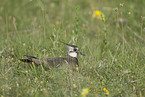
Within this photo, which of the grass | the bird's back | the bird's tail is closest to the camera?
the grass

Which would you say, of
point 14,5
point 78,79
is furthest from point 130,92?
point 14,5

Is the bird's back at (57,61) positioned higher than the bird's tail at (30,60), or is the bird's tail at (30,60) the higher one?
the bird's tail at (30,60)

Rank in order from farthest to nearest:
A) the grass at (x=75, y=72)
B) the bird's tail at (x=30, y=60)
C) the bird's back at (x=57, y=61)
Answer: the bird's back at (x=57, y=61) < the bird's tail at (x=30, y=60) < the grass at (x=75, y=72)

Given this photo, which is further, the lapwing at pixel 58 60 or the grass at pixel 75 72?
the lapwing at pixel 58 60

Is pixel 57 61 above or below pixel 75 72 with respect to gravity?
above

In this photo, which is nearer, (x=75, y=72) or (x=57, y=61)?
(x=75, y=72)

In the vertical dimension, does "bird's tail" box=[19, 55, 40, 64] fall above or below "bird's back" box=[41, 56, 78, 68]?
above

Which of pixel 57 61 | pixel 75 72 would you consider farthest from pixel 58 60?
pixel 75 72

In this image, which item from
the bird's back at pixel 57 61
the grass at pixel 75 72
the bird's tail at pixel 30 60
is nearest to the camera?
the grass at pixel 75 72

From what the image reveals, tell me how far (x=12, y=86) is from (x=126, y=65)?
66.1 inches

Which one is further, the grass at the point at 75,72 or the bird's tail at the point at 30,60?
the bird's tail at the point at 30,60

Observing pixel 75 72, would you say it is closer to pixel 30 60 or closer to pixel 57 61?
pixel 57 61

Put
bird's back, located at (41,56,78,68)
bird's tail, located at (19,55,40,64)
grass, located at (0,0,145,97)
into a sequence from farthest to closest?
bird's back, located at (41,56,78,68) → bird's tail, located at (19,55,40,64) → grass, located at (0,0,145,97)

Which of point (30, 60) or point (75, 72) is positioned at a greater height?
point (30, 60)
